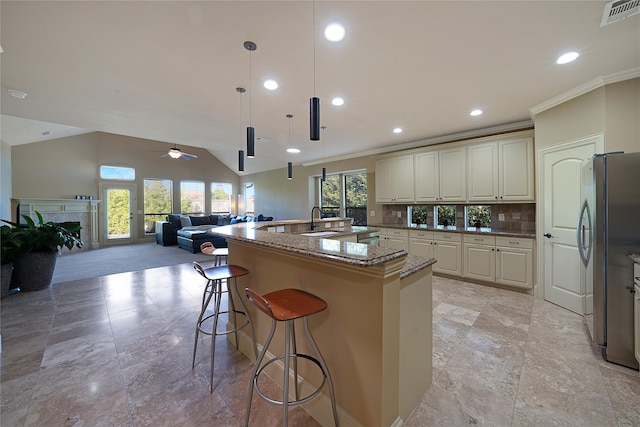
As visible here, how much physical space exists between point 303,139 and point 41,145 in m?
7.24

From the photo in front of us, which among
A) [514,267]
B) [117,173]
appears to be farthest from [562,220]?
[117,173]

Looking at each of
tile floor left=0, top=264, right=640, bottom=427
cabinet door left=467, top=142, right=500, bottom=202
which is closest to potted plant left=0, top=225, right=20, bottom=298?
tile floor left=0, top=264, right=640, bottom=427

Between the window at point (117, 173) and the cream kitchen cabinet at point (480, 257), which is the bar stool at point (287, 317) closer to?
the cream kitchen cabinet at point (480, 257)

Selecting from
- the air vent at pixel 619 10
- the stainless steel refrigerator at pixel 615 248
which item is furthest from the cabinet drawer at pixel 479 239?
the air vent at pixel 619 10

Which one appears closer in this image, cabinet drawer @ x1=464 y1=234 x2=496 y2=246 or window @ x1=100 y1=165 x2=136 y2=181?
cabinet drawer @ x1=464 y1=234 x2=496 y2=246

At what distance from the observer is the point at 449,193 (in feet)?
14.4

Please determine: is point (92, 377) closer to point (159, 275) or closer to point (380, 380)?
point (380, 380)

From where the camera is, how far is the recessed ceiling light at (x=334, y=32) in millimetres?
1817

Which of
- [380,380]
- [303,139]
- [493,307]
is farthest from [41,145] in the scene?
[493,307]

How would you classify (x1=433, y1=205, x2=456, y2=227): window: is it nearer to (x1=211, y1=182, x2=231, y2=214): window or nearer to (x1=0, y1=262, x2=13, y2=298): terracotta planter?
(x1=0, y1=262, x2=13, y2=298): terracotta planter

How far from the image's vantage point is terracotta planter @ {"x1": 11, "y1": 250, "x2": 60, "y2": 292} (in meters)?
3.67

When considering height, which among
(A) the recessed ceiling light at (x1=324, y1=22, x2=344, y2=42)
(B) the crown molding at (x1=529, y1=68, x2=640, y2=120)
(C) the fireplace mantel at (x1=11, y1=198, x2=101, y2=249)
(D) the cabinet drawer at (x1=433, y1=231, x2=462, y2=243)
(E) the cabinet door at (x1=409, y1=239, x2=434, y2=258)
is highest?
(A) the recessed ceiling light at (x1=324, y1=22, x2=344, y2=42)

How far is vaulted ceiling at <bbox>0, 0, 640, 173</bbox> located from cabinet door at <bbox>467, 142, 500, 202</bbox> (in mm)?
453

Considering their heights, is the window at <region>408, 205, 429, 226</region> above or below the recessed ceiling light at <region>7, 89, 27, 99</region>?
below
